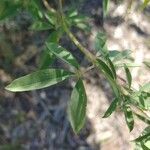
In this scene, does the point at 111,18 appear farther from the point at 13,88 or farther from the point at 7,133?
the point at 13,88

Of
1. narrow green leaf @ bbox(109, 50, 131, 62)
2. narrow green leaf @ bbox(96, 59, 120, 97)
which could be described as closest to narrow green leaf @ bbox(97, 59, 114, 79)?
narrow green leaf @ bbox(96, 59, 120, 97)

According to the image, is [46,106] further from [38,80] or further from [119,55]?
[38,80]

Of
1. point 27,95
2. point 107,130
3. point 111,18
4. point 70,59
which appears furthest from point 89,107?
point 70,59

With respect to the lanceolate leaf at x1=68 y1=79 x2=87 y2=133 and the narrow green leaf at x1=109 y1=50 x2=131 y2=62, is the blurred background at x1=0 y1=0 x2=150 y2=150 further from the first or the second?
the lanceolate leaf at x1=68 y1=79 x2=87 y2=133

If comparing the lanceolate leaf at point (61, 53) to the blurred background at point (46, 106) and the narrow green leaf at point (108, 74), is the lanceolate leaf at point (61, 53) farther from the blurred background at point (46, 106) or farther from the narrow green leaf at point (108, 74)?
the blurred background at point (46, 106)

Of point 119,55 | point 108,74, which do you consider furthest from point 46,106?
point 108,74

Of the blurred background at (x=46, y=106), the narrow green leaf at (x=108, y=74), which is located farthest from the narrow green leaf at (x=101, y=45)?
the blurred background at (x=46, y=106)
